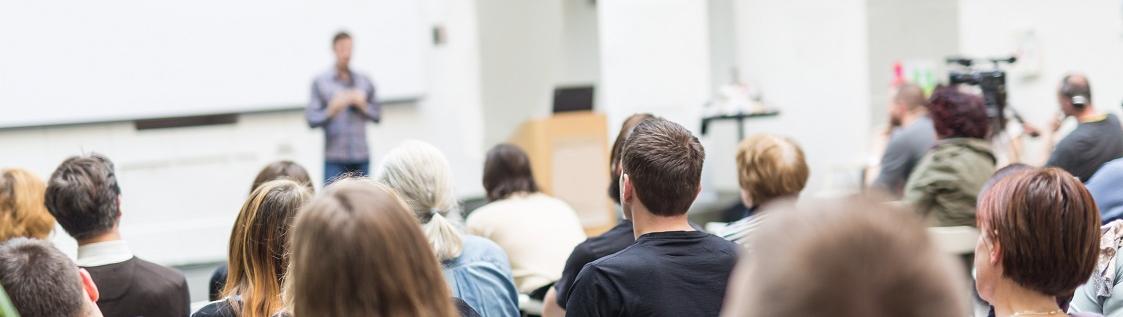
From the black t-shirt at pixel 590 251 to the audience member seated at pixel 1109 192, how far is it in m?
1.30

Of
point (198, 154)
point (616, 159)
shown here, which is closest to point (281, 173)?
point (616, 159)

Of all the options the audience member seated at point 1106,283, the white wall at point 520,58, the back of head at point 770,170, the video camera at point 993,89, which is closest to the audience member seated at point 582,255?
the back of head at point 770,170

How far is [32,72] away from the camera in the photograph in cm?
703

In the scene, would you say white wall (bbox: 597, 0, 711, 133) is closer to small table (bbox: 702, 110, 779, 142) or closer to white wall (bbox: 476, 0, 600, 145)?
small table (bbox: 702, 110, 779, 142)

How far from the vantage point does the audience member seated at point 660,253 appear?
223 cm

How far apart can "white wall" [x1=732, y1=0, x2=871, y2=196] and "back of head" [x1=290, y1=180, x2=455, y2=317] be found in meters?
7.20

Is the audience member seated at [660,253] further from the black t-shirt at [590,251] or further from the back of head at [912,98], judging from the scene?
the back of head at [912,98]

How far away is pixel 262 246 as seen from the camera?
2227 mm

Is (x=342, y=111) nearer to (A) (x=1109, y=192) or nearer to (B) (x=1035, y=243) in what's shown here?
(A) (x=1109, y=192)

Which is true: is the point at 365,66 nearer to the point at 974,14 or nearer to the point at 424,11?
the point at 424,11

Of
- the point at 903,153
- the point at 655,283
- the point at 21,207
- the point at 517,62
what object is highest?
the point at 517,62

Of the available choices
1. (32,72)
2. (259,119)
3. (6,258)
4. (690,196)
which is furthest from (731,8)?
(6,258)

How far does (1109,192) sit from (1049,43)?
4.66 meters

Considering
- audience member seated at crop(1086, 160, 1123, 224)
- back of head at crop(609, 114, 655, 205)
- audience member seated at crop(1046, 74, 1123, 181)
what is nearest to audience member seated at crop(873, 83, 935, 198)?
audience member seated at crop(1046, 74, 1123, 181)
